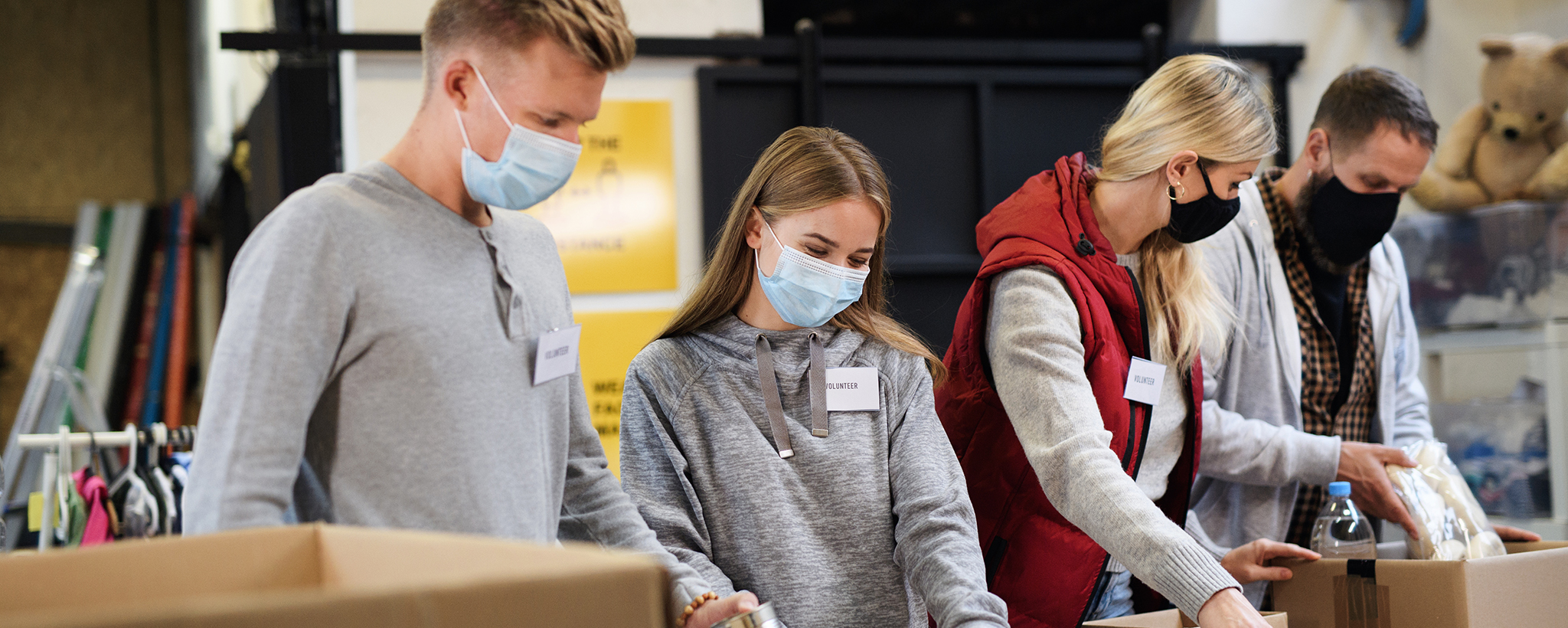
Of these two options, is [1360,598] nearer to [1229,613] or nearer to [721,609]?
[1229,613]

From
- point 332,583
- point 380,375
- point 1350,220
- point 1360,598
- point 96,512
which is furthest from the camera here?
point 96,512

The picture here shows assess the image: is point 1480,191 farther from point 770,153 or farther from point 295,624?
point 295,624

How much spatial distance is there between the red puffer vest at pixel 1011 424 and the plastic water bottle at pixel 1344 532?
1.31ft

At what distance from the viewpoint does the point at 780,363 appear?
5.54 ft

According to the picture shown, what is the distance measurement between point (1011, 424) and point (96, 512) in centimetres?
237

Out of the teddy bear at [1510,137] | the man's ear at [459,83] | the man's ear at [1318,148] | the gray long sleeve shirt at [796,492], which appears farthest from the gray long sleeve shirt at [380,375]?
the teddy bear at [1510,137]

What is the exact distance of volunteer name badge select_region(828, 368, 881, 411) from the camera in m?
1.67

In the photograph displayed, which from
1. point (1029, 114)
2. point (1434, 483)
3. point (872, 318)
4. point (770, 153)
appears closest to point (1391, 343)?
point (1434, 483)

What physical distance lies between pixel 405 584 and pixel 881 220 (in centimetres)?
132

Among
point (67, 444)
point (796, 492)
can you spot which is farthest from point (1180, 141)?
point (67, 444)

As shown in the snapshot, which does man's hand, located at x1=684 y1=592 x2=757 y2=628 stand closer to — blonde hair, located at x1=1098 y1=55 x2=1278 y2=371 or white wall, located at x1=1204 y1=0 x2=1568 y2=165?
blonde hair, located at x1=1098 y1=55 x2=1278 y2=371

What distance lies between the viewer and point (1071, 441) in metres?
1.60

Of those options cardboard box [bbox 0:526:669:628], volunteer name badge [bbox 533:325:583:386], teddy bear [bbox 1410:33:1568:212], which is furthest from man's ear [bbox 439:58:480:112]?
teddy bear [bbox 1410:33:1568:212]

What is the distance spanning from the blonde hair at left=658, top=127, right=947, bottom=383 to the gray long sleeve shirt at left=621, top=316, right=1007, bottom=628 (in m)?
0.09
